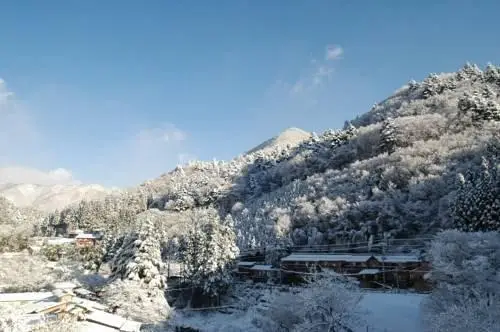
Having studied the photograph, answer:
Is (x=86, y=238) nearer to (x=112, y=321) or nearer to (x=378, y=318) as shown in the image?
(x=112, y=321)

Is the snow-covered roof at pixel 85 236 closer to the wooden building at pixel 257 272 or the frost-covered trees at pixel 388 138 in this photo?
the wooden building at pixel 257 272

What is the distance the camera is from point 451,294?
23.5 meters

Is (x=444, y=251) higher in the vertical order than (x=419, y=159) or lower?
lower

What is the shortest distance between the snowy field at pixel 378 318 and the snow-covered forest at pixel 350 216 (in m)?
1.19

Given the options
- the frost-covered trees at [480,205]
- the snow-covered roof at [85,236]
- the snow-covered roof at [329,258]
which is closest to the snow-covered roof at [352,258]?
the snow-covered roof at [329,258]

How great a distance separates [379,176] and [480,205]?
26930mm

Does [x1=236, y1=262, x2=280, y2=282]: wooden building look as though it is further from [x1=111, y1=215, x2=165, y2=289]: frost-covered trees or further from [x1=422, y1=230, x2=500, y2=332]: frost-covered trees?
[x1=422, y1=230, x2=500, y2=332]: frost-covered trees

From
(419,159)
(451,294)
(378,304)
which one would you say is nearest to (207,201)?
(419,159)

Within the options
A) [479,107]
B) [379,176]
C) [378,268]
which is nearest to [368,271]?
[378,268]

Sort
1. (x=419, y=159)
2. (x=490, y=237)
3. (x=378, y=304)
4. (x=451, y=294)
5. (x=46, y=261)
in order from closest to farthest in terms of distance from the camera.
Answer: (x=451, y=294)
(x=490, y=237)
(x=378, y=304)
(x=46, y=261)
(x=419, y=159)

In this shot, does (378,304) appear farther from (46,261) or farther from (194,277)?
(46,261)

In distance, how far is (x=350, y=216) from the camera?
58031 millimetres

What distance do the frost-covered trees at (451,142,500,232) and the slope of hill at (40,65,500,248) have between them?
17.5ft

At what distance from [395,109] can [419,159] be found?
39.1m
